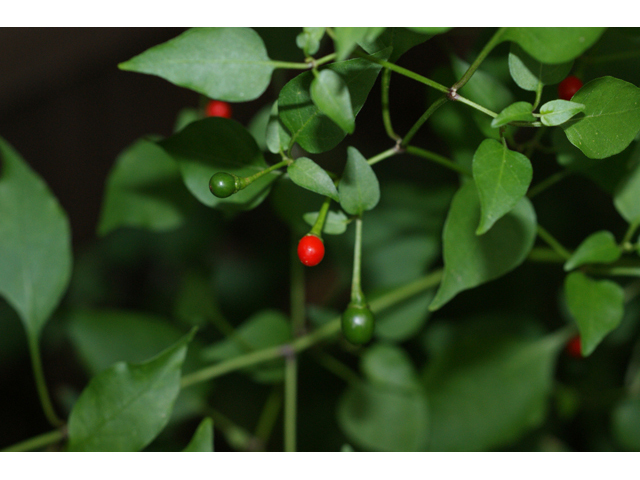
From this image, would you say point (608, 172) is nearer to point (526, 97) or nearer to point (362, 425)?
point (526, 97)

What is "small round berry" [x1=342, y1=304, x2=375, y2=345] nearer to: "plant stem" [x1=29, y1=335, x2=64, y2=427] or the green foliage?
the green foliage

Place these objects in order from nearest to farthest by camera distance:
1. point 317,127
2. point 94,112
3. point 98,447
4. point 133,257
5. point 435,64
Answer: point 317,127
point 98,447
point 435,64
point 133,257
point 94,112

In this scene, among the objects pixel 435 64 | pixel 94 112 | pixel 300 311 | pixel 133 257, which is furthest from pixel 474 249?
pixel 94 112

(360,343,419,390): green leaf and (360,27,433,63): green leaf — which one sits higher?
(360,27,433,63): green leaf

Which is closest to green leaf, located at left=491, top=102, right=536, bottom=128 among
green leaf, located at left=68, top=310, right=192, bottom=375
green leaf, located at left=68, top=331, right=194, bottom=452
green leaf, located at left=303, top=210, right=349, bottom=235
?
green leaf, located at left=303, top=210, right=349, bottom=235

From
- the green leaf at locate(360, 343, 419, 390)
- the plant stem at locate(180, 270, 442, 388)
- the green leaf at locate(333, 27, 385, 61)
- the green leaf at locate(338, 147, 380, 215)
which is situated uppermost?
the green leaf at locate(333, 27, 385, 61)

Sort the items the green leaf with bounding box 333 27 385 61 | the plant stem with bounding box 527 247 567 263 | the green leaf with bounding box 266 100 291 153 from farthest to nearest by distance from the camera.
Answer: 1. the plant stem with bounding box 527 247 567 263
2. the green leaf with bounding box 266 100 291 153
3. the green leaf with bounding box 333 27 385 61

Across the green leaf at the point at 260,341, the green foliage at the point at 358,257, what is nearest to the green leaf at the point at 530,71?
the green foliage at the point at 358,257
